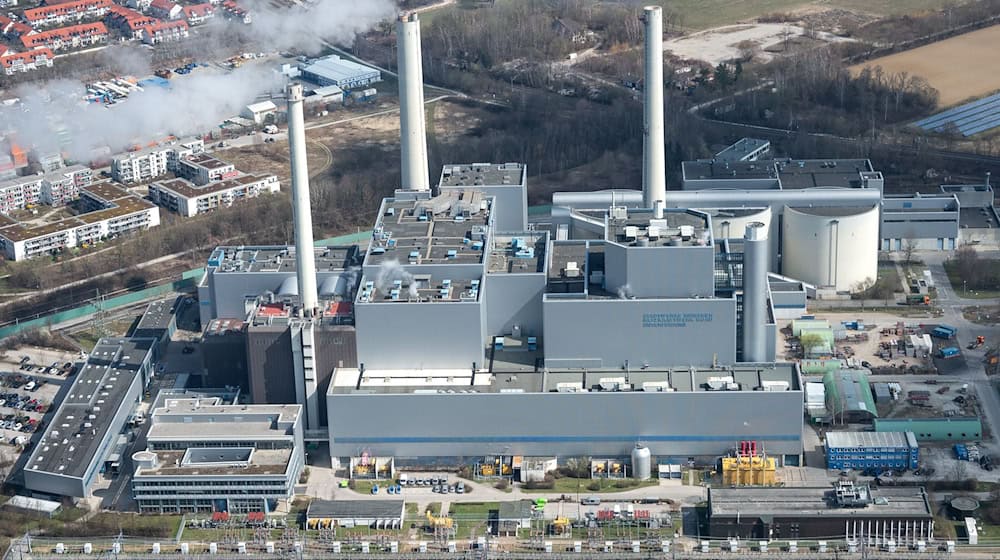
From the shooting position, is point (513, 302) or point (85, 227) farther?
point (85, 227)

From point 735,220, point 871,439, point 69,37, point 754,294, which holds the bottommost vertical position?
point 871,439

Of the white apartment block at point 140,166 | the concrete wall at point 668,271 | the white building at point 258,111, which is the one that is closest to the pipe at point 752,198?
the concrete wall at point 668,271

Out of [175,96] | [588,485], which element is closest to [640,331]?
→ [588,485]

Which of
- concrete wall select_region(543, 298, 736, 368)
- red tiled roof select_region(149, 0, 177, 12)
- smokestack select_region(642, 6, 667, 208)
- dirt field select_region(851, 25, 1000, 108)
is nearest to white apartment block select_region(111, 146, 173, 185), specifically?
red tiled roof select_region(149, 0, 177, 12)

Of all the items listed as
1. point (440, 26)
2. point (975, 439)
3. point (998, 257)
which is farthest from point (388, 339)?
point (440, 26)

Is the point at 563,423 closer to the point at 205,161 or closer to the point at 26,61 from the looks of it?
the point at 205,161

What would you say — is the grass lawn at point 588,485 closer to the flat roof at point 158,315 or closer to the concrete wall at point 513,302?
the concrete wall at point 513,302
